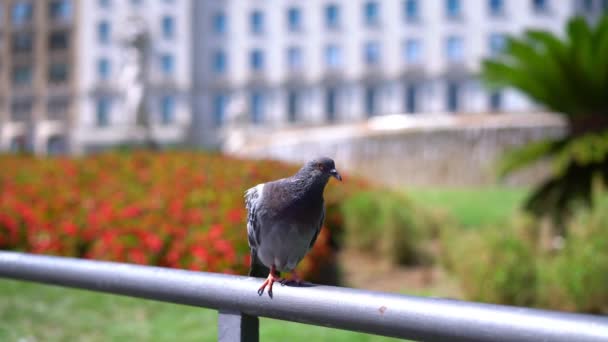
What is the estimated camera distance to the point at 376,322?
1291mm

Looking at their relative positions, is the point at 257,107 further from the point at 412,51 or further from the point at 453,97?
the point at 453,97

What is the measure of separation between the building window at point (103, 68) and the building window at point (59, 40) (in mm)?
4541

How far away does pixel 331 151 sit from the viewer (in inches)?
859

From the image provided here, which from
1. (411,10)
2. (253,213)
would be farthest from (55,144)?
(253,213)

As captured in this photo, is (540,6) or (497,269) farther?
(540,6)

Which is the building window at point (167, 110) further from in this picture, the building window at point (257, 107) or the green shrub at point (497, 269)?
the green shrub at point (497, 269)

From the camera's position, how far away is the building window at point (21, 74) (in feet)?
174

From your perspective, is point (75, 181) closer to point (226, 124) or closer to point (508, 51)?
point (508, 51)

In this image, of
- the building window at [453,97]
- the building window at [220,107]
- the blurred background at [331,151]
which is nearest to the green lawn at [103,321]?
the blurred background at [331,151]

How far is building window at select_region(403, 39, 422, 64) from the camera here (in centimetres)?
4328

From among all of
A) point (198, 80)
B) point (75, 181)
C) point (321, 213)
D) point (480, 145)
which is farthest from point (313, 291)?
point (198, 80)

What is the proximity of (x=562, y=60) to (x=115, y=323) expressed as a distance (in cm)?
504

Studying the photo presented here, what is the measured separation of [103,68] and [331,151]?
33504 mm

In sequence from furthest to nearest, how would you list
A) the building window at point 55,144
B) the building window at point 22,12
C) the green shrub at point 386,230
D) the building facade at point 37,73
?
1. the building window at point 22,12
2. the building facade at point 37,73
3. the building window at point 55,144
4. the green shrub at point 386,230
